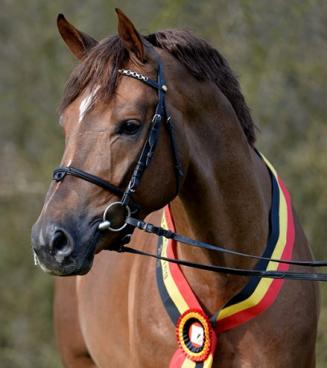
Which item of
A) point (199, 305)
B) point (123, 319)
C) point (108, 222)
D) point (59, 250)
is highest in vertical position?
point (108, 222)

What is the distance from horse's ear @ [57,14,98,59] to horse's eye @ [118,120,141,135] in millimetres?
500

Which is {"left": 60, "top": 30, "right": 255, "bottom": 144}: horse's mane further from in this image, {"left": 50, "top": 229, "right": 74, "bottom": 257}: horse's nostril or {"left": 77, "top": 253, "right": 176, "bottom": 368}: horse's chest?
{"left": 77, "top": 253, "right": 176, "bottom": 368}: horse's chest

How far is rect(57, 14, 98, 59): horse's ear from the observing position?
3.95 m

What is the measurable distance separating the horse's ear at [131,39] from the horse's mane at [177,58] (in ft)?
0.11

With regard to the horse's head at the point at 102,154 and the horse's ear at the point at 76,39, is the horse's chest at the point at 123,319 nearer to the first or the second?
the horse's head at the point at 102,154

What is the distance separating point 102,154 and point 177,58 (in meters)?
0.65

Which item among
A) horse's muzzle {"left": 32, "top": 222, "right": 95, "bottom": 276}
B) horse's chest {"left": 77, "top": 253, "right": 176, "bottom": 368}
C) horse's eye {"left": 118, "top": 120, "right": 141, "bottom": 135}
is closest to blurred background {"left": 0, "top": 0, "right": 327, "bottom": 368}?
horse's chest {"left": 77, "top": 253, "right": 176, "bottom": 368}

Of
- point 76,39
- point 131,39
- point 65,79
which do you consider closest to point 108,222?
point 131,39

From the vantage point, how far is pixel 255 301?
13.4 feet

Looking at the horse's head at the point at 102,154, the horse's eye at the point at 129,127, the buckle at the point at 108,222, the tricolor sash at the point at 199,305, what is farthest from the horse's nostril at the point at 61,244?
the tricolor sash at the point at 199,305

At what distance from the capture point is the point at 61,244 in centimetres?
343

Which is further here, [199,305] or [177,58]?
[199,305]

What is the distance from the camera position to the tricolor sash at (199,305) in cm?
407

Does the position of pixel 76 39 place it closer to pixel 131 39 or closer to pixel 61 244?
pixel 131 39
